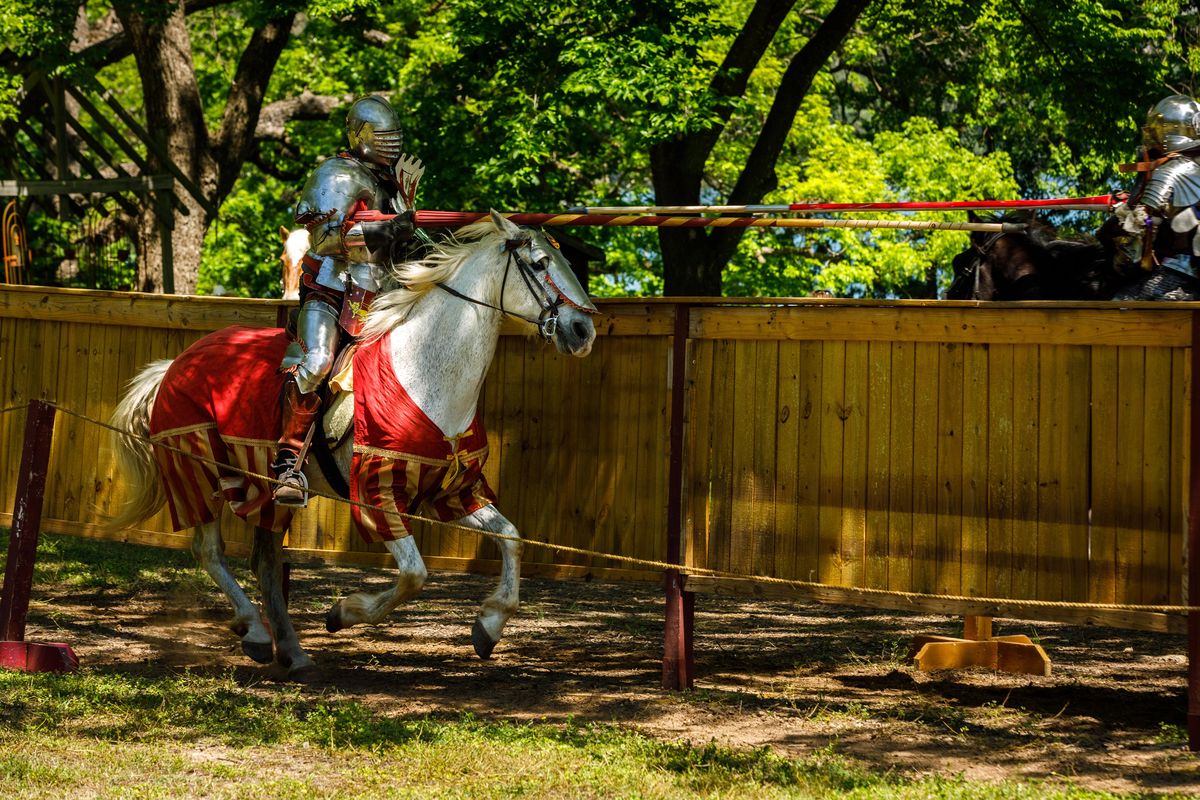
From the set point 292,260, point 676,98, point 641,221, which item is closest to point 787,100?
point 676,98

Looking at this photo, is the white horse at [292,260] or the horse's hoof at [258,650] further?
the white horse at [292,260]

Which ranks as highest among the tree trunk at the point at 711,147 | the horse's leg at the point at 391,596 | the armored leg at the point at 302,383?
the tree trunk at the point at 711,147

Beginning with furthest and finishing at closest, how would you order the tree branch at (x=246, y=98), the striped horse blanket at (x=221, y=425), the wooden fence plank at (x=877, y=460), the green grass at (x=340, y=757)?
1. the tree branch at (x=246, y=98)
2. the striped horse blanket at (x=221, y=425)
3. the wooden fence plank at (x=877, y=460)
4. the green grass at (x=340, y=757)

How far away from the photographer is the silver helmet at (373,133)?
8109 millimetres

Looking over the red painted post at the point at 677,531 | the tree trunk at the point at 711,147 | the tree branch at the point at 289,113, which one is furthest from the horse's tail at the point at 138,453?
the tree branch at the point at 289,113

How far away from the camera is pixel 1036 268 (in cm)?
884

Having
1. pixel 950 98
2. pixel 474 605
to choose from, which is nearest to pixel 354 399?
pixel 474 605

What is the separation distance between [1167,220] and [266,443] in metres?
4.95

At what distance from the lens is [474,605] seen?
11.5m

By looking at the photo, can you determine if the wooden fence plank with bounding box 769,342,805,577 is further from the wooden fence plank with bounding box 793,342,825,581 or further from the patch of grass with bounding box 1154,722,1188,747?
the patch of grass with bounding box 1154,722,1188,747

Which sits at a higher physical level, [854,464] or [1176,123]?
[1176,123]

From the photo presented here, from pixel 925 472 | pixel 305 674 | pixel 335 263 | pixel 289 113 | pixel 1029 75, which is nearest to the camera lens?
pixel 925 472

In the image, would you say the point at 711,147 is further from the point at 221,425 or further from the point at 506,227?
the point at 221,425

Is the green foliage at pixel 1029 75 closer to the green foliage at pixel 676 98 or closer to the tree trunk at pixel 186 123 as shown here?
the green foliage at pixel 676 98
